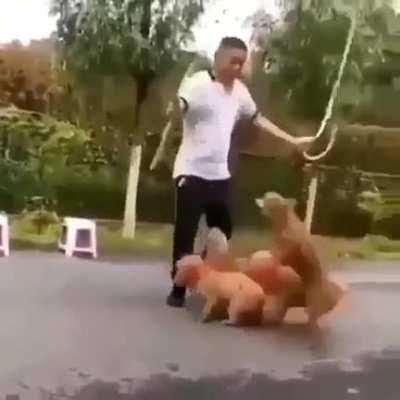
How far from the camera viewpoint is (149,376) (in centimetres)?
86

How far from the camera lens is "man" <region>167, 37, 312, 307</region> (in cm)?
89

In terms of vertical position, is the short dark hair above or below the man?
above

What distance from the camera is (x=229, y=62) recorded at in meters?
0.89

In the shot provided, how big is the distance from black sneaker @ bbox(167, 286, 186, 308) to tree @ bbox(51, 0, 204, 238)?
0.24 feet

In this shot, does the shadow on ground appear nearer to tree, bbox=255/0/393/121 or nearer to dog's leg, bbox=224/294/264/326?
dog's leg, bbox=224/294/264/326

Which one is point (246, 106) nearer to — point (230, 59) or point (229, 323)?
point (230, 59)

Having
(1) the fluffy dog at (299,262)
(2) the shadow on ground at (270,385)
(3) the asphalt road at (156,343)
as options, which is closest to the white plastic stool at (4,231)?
(3) the asphalt road at (156,343)

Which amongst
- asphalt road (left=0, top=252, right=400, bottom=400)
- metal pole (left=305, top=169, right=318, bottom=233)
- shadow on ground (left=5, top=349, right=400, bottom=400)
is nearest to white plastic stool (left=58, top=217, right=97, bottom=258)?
asphalt road (left=0, top=252, right=400, bottom=400)

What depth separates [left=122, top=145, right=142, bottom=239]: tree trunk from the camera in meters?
0.88

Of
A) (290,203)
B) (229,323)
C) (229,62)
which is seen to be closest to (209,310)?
(229,323)

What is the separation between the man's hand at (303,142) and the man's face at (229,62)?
0.29 feet

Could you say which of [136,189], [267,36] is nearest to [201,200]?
[136,189]

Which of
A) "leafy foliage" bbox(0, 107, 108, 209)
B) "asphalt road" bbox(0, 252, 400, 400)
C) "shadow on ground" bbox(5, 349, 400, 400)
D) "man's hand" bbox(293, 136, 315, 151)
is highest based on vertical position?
"man's hand" bbox(293, 136, 315, 151)

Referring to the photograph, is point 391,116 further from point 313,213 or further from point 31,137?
point 31,137
